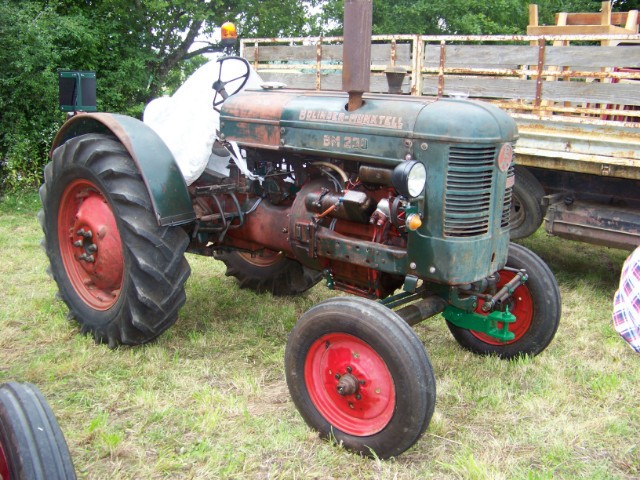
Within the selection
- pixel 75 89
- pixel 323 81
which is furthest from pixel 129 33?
pixel 323 81

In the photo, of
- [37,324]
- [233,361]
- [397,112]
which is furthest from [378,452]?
[37,324]

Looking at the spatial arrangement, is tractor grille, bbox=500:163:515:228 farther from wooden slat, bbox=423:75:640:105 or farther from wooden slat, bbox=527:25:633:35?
wooden slat, bbox=527:25:633:35

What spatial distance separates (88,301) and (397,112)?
7.37 feet

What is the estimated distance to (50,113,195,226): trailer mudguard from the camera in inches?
133

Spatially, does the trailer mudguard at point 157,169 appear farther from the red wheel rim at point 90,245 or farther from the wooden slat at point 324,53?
Answer: the wooden slat at point 324,53

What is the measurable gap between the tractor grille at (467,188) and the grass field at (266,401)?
0.96 metres

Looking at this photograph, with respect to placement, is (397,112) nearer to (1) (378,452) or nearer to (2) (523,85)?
(1) (378,452)

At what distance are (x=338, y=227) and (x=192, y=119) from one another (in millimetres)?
1126

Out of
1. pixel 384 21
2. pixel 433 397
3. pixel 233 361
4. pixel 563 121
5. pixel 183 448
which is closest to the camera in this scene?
pixel 433 397

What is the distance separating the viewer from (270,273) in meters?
4.54

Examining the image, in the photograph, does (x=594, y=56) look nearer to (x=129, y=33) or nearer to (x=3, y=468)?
(x=3, y=468)

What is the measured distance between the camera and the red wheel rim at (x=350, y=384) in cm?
271

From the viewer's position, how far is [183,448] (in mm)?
2773

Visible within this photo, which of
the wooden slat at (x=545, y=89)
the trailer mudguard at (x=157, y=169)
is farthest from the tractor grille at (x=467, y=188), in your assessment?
the wooden slat at (x=545, y=89)
